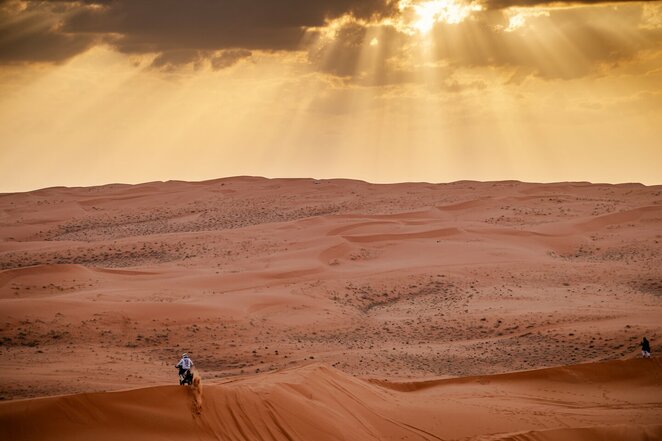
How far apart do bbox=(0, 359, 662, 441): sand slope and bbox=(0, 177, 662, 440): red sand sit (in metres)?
0.04

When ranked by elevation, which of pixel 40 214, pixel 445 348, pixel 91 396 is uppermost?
pixel 40 214

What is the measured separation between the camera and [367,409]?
12805 mm

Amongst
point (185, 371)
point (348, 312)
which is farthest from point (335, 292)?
point (185, 371)

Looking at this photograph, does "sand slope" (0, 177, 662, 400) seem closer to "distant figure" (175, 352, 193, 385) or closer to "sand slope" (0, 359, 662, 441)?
"sand slope" (0, 359, 662, 441)

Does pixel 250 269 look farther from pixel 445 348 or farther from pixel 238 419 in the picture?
pixel 238 419

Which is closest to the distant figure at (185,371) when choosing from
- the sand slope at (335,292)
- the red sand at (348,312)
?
the red sand at (348,312)

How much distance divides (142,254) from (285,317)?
14.1m

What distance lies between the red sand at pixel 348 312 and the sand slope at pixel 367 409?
0.14 ft

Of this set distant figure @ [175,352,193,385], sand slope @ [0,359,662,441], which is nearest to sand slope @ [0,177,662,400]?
sand slope @ [0,359,662,441]

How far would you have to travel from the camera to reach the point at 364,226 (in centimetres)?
3756

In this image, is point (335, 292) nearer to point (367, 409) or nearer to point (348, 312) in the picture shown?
point (348, 312)

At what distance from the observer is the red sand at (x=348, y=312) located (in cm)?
1284

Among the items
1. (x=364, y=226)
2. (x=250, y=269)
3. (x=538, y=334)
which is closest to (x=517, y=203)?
(x=364, y=226)

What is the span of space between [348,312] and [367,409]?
10.2m
